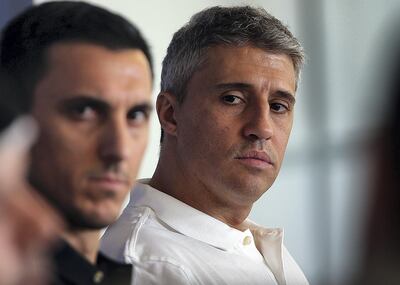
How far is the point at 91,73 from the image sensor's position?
17.4 inches

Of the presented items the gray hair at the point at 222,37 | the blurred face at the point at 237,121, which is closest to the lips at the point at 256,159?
the blurred face at the point at 237,121

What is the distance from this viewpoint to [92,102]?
0.44 metres

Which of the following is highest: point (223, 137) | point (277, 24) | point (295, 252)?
point (277, 24)

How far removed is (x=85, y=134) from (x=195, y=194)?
34cm

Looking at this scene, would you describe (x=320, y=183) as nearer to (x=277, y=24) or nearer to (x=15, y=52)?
(x=277, y=24)

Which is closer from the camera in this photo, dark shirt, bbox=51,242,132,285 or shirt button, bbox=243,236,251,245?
dark shirt, bbox=51,242,132,285

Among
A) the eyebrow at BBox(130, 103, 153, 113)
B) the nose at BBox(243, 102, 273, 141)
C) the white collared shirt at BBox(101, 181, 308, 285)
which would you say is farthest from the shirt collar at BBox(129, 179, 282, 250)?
the eyebrow at BBox(130, 103, 153, 113)

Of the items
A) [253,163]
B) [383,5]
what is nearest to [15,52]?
[253,163]

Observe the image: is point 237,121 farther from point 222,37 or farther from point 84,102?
point 84,102

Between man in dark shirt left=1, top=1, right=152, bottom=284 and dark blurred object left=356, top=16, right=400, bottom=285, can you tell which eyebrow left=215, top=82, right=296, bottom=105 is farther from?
man in dark shirt left=1, top=1, right=152, bottom=284

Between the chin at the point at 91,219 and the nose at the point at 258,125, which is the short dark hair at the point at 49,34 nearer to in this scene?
the chin at the point at 91,219

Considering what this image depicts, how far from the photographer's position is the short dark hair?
435 millimetres

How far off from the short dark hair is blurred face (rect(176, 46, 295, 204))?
0.86ft

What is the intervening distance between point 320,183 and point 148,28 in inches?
9.8
